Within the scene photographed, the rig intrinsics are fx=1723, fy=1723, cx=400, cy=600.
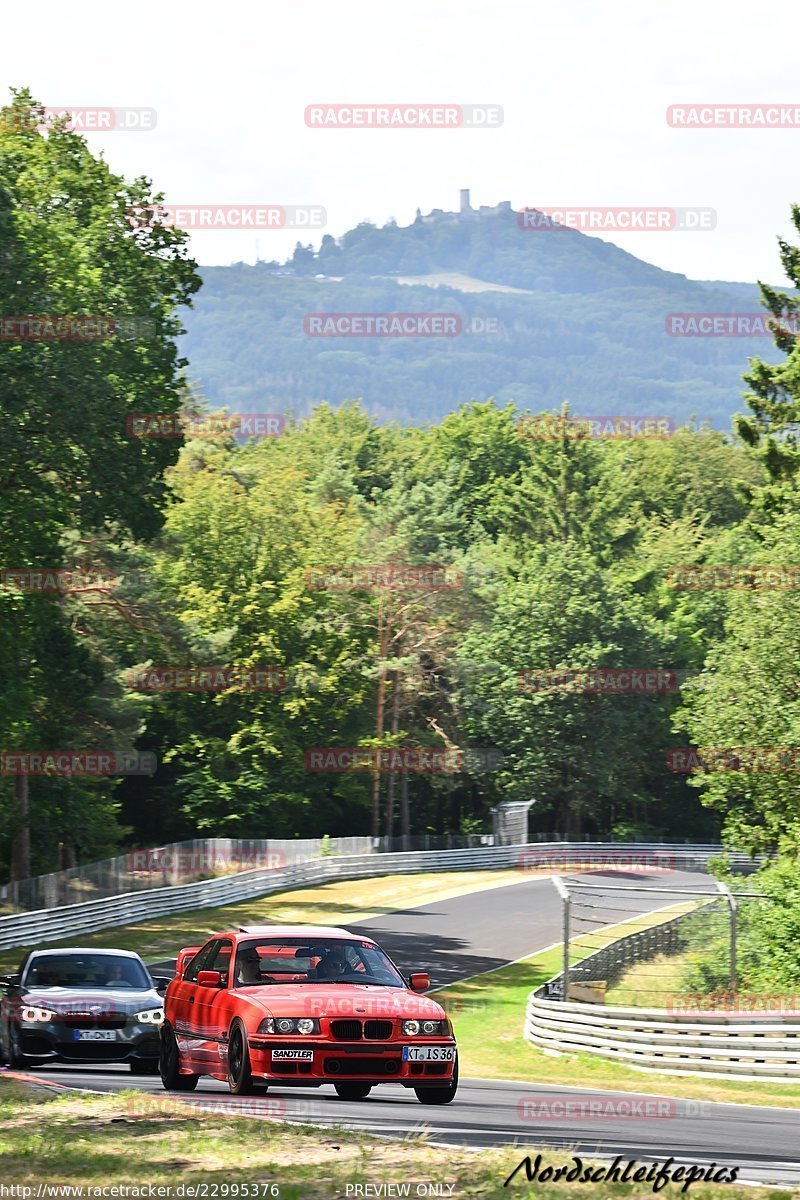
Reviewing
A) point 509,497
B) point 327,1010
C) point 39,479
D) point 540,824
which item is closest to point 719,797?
point 39,479

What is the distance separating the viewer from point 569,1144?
1201 cm

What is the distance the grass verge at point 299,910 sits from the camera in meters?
40.1

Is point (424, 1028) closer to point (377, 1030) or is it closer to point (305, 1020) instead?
point (377, 1030)

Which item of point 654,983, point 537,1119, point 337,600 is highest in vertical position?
point 337,600

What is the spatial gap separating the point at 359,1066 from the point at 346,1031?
28cm

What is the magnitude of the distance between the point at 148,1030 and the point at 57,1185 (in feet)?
26.7

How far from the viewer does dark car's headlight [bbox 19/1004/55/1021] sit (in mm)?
17047

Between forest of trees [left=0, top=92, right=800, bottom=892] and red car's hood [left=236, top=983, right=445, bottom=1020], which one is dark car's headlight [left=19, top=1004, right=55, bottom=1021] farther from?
forest of trees [left=0, top=92, right=800, bottom=892]

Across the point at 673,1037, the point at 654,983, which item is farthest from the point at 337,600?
the point at 673,1037

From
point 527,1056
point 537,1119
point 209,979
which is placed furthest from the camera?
point 527,1056

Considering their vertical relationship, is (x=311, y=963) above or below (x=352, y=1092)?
above

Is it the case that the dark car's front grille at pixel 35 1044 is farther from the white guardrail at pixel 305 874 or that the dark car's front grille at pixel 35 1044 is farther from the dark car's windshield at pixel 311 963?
the white guardrail at pixel 305 874

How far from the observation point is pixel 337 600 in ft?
246

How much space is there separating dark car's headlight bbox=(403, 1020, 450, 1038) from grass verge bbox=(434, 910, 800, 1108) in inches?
263
